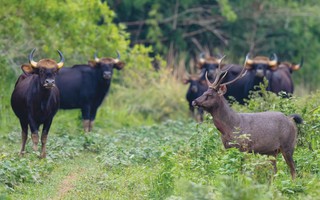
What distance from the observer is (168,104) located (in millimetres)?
26078

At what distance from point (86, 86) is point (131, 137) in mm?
2928

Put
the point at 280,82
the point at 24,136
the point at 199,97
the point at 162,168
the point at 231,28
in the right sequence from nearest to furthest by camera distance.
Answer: the point at 162,168 < the point at 199,97 < the point at 24,136 < the point at 280,82 < the point at 231,28

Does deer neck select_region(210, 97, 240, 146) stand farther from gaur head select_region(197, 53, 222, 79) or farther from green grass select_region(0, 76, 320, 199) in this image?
gaur head select_region(197, 53, 222, 79)

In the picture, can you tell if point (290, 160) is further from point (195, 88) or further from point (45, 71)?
point (195, 88)

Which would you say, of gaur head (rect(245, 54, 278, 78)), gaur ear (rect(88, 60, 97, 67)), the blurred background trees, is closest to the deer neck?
gaur ear (rect(88, 60, 97, 67))

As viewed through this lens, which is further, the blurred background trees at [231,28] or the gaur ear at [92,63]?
the blurred background trees at [231,28]

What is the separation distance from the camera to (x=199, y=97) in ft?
41.7

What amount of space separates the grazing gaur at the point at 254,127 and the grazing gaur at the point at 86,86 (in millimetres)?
8503

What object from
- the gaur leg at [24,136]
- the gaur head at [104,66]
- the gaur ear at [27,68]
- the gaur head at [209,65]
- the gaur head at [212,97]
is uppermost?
the gaur head at [212,97]

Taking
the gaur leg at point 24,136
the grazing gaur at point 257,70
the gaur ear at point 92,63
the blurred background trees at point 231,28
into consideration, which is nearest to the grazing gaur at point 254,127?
the gaur leg at point 24,136

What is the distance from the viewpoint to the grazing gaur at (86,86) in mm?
21125

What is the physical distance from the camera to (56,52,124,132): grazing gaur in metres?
21.1

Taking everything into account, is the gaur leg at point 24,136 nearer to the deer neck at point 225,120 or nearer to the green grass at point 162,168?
the green grass at point 162,168

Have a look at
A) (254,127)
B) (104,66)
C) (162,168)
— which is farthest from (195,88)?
(162,168)
